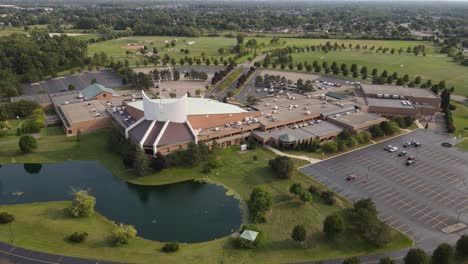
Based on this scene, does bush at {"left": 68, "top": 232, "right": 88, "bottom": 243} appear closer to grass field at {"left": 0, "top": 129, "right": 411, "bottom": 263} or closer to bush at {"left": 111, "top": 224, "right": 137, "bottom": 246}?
grass field at {"left": 0, "top": 129, "right": 411, "bottom": 263}

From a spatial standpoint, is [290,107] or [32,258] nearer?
[32,258]

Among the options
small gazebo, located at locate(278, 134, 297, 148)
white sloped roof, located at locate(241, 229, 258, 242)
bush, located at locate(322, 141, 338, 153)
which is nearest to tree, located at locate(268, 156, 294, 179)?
small gazebo, located at locate(278, 134, 297, 148)

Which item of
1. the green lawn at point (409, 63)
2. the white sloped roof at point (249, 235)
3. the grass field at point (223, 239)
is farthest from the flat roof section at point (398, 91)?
the white sloped roof at point (249, 235)

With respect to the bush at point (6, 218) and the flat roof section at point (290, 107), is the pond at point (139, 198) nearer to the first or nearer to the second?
the bush at point (6, 218)

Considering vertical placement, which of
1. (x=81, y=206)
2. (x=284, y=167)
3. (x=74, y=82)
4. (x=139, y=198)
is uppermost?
(x=74, y=82)

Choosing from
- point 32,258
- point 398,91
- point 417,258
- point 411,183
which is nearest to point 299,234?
point 417,258

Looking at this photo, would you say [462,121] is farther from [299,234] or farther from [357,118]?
[299,234]
